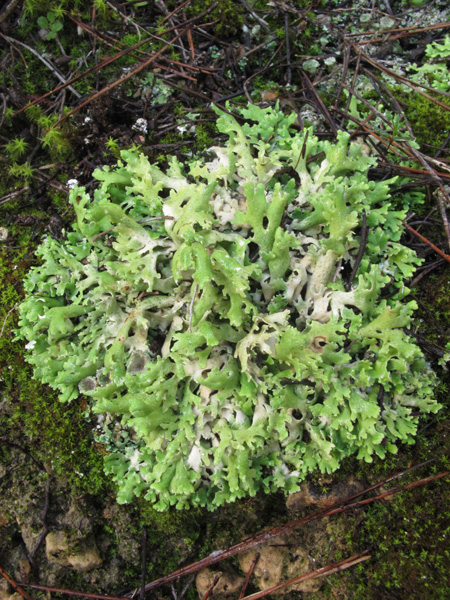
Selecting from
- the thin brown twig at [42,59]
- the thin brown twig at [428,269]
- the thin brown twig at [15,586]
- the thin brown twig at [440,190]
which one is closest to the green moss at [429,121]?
the thin brown twig at [440,190]

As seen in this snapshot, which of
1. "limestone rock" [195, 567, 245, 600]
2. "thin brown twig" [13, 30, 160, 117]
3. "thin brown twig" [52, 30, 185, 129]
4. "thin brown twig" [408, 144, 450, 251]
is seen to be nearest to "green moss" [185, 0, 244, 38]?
"thin brown twig" [52, 30, 185, 129]

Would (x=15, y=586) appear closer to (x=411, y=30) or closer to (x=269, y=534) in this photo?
(x=269, y=534)

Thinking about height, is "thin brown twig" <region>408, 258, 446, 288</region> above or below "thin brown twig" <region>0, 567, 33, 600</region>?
above

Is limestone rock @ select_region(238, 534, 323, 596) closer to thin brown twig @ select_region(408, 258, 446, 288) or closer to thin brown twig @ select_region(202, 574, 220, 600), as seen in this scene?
thin brown twig @ select_region(202, 574, 220, 600)

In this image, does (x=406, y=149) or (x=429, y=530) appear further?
(x=406, y=149)

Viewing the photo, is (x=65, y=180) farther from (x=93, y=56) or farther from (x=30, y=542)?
(x=30, y=542)

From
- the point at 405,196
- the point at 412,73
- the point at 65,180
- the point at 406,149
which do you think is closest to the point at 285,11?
the point at 412,73
